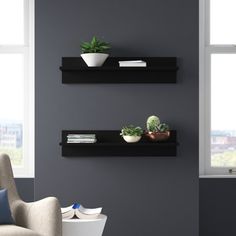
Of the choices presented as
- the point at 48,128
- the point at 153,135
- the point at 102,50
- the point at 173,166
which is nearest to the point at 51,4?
the point at 102,50

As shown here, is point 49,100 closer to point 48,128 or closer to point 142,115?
point 48,128

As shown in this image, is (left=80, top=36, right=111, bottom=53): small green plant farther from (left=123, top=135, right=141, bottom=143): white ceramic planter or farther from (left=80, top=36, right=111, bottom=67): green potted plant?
(left=123, top=135, right=141, bottom=143): white ceramic planter

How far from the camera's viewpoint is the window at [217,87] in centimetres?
499

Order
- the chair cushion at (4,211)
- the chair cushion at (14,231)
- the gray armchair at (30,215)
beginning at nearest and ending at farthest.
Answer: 1. the chair cushion at (14,231)
2. the gray armchair at (30,215)
3. the chair cushion at (4,211)

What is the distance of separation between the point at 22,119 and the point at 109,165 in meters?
0.94

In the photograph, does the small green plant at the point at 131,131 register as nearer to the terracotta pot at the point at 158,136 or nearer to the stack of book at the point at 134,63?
the terracotta pot at the point at 158,136

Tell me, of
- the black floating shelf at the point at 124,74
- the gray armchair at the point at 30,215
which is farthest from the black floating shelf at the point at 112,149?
the gray armchair at the point at 30,215

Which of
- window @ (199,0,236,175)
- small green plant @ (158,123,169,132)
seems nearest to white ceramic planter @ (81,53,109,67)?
small green plant @ (158,123,169,132)

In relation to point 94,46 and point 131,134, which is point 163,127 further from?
point 94,46

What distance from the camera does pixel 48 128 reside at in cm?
457

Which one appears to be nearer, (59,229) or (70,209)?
(59,229)

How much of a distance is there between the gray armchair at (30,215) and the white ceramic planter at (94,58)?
3.24 ft

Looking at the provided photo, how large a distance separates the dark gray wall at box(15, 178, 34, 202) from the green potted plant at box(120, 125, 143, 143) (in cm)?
98

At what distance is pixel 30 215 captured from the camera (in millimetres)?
3777
